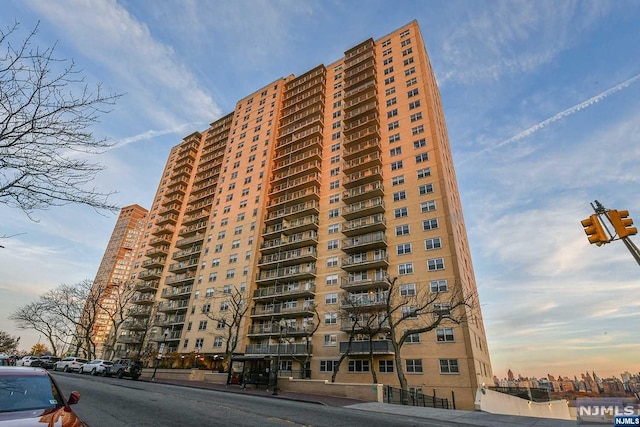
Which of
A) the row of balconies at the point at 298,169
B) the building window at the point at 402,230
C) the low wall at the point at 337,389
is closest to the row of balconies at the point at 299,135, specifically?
the row of balconies at the point at 298,169

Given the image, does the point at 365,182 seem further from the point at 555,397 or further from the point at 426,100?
the point at 555,397

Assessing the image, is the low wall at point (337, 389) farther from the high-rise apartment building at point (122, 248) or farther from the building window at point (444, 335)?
the high-rise apartment building at point (122, 248)

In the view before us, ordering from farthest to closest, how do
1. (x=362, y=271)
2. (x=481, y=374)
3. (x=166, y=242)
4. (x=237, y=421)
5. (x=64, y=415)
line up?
1. (x=166, y=242)
2. (x=362, y=271)
3. (x=481, y=374)
4. (x=237, y=421)
5. (x=64, y=415)

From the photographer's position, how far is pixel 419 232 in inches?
1481

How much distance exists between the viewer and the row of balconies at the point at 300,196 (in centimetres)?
4892

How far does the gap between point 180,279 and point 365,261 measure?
122 ft

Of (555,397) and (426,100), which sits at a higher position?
(426,100)

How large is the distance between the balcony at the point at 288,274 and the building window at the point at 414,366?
16.3 m

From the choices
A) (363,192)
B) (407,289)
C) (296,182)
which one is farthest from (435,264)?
(296,182)

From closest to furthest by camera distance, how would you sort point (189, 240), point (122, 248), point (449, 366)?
point (449, 366) < point (189, 240) < point (122, 248)

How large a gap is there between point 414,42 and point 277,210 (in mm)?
36532

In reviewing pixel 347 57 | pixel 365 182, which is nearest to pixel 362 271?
pixel 365 182

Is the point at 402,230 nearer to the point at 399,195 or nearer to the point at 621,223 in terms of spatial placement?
the point at 399,195

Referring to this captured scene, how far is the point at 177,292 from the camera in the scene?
55.9 metres
